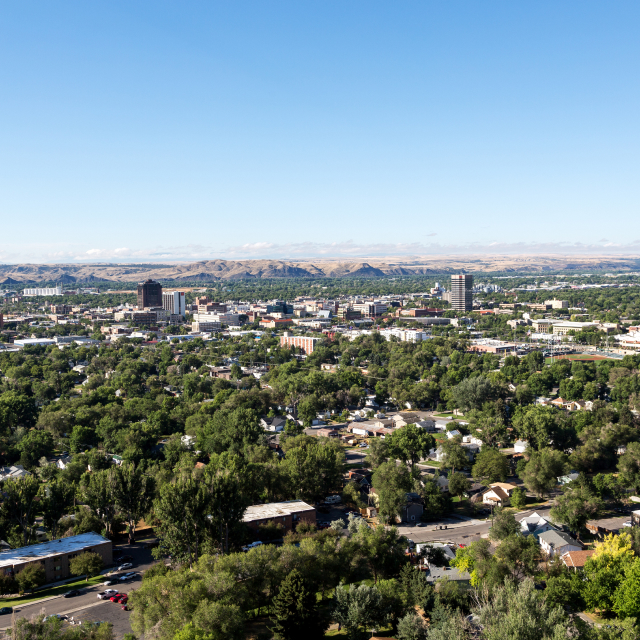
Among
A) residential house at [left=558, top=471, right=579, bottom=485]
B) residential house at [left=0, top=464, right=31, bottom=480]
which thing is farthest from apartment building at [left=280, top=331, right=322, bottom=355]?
residential house at [left=558, top=471, right=579, bottom=485]

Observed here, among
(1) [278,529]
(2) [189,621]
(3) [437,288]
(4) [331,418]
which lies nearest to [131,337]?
(4) [331,418]

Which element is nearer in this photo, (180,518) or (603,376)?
(180,518)

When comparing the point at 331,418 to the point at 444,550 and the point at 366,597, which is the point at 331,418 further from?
the point at 366,597

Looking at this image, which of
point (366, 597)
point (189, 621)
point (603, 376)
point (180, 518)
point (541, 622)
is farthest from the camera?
point (603, 376)

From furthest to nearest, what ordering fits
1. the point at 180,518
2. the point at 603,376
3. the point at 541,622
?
the point at 603,376
the point at 180,518
the point at 541,622

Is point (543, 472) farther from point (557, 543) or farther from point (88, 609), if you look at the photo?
point (88, 609)

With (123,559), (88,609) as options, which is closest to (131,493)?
(123,559)

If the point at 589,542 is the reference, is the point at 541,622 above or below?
above

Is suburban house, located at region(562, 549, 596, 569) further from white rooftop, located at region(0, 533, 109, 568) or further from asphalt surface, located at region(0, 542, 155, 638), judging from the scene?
white rooftop, located at region(0, 533, 109, 568)
